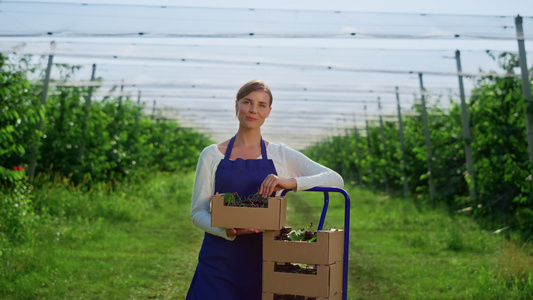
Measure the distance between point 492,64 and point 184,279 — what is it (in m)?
5.99

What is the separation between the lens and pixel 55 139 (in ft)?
36.0

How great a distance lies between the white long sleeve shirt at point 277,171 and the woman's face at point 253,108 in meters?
0.16

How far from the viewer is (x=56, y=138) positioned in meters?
10.9

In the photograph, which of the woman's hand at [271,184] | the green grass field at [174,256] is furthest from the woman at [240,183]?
the green grass field at [174,256]

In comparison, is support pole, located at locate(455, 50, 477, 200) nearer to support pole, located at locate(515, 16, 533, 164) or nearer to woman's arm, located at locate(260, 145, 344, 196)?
support pole, located at locate(515, 16, 533, 164)

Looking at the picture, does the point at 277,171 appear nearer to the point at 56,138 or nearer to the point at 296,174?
the point at 296,174

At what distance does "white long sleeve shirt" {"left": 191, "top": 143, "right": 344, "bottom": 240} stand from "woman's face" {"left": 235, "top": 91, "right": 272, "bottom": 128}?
16cm

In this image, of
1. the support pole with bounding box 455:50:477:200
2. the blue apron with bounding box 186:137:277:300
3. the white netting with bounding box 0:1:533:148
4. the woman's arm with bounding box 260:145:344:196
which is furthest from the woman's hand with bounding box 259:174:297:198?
the support pole with bounding box 455:50:477:200

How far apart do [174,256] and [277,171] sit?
15.0ft

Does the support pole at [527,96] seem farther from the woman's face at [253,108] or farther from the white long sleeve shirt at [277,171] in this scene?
the woman's face at [253,108]

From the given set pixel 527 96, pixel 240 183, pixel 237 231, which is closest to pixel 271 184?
pixel 237 231

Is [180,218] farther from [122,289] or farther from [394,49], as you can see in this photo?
[122,289]

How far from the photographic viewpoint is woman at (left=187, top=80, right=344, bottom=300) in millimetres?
2656

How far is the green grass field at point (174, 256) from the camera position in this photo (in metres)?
5.44
